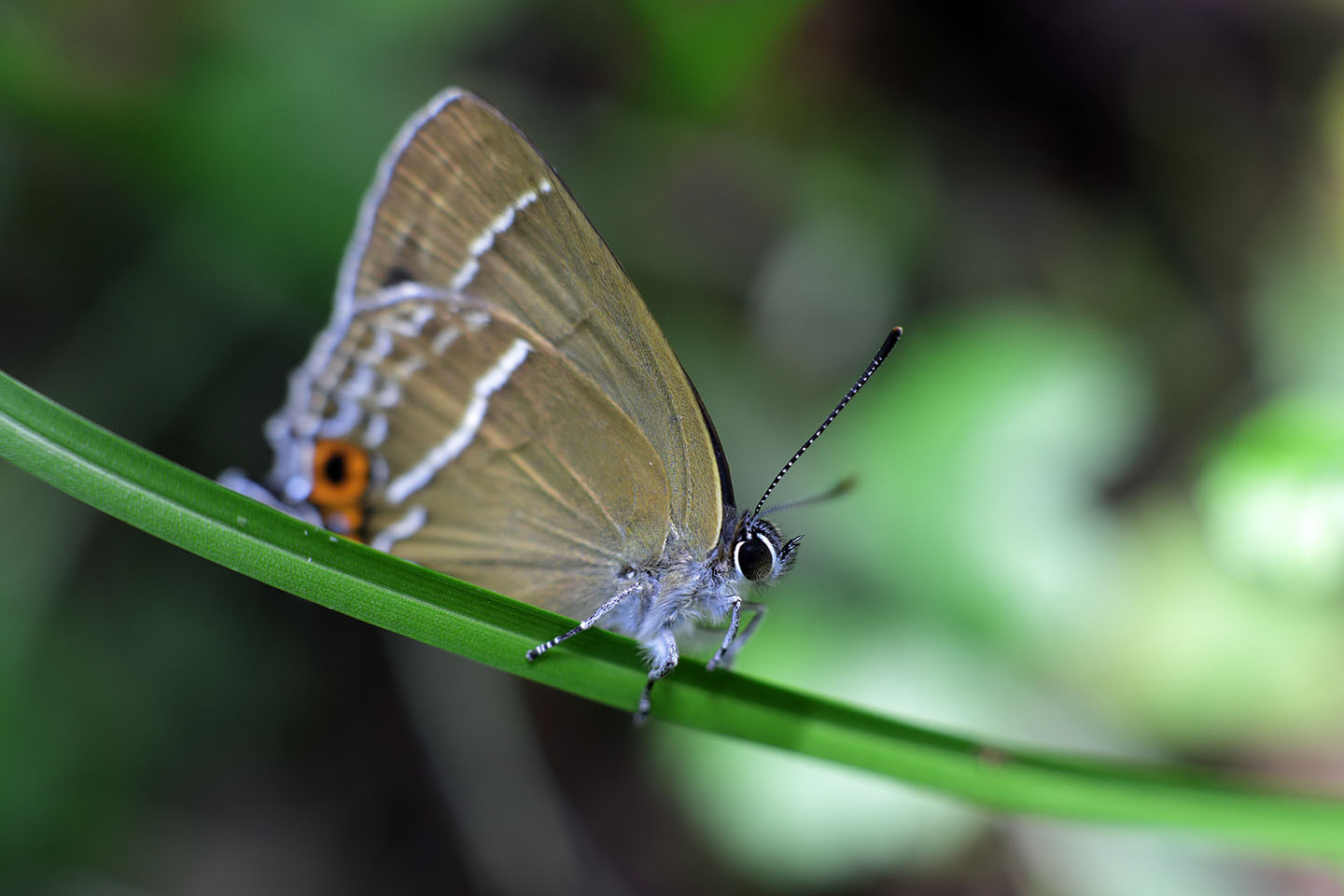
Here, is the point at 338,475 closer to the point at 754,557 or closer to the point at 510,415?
the point at 510,415

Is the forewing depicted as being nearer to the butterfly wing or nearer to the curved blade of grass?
the butterfly wing

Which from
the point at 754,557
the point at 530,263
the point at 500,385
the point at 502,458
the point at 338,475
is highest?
the point at 530,263

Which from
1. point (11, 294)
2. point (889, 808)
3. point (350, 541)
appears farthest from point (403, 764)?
point (350, 541)

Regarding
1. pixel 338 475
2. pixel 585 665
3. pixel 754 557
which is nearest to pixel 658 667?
pixel 585 665

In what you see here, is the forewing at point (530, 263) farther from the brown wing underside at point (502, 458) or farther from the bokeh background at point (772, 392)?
the bokeh background at point (772, 392)

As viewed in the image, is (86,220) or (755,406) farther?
(755,406)

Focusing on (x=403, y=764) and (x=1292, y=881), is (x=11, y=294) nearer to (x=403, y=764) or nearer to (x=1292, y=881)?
(x=403, y=764)

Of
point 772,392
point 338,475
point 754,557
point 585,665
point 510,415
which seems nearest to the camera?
point 585,665
